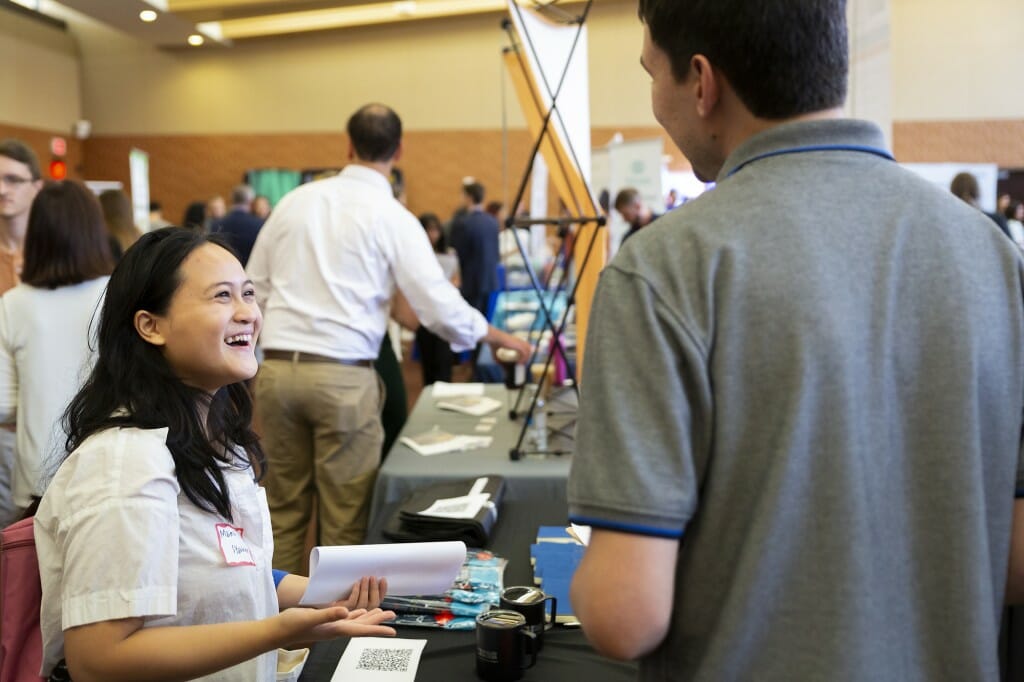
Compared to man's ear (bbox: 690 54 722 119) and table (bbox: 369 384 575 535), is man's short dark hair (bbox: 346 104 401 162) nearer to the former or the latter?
table (bbox: 369 384 575 535)

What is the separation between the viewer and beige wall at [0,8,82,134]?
9.86 metres

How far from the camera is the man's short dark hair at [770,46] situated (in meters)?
0.73

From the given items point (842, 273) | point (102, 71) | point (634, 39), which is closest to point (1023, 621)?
point (842, 273)

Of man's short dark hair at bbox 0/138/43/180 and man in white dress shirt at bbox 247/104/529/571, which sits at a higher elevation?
man's short dark hair at bbox 0/138/43/180

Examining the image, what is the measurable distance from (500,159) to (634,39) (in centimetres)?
234

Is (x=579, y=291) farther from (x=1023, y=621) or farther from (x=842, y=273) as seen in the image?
(x=842, y=273)

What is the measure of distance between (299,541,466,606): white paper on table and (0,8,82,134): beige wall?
383 inches

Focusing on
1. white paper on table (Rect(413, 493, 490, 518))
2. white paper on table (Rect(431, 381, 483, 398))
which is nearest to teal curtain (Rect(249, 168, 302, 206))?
white paper on table (Rect(431, 381, 483, 398))

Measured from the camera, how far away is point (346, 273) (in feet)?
8.82

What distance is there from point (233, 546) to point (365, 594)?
169 mm

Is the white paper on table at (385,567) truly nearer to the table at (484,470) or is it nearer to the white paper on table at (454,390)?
the table at (484,470)

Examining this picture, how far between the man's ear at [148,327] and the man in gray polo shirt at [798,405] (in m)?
0.63

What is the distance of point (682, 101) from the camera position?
2.67 feet

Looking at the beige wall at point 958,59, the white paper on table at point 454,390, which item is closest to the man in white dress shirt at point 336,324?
the white paper on table at point 454,390
